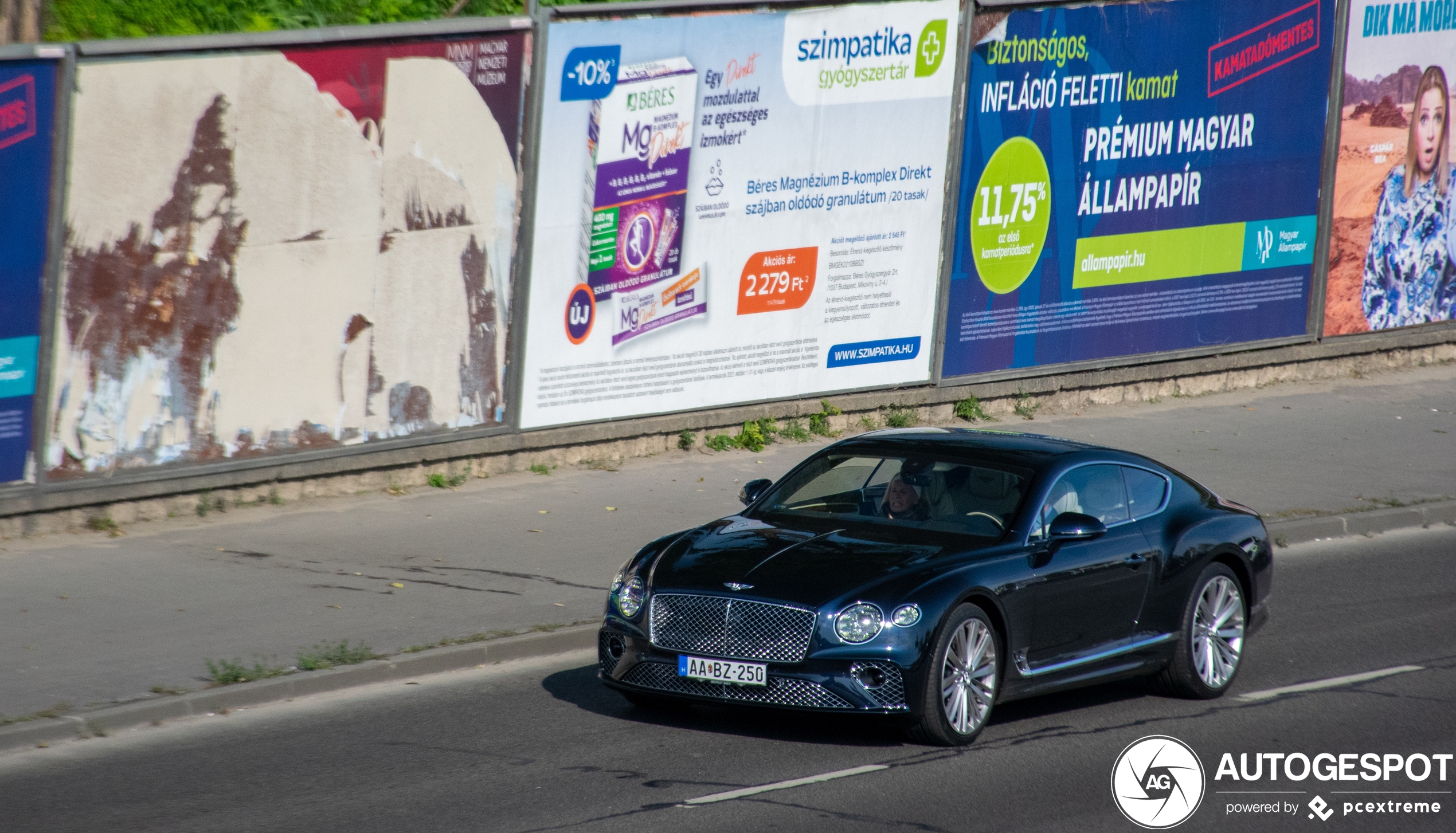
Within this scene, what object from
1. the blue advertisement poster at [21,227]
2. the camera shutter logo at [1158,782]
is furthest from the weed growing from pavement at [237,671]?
the camera shutter logo at [1158,782]

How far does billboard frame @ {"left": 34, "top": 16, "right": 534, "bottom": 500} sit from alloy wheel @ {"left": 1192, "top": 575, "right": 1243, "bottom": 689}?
6368 mm

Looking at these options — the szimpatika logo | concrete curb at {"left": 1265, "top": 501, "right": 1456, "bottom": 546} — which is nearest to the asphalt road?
concrete curb at {"left": 1265, "top": 501, "right": 1456, "bottom": 546}

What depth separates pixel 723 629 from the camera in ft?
26.8

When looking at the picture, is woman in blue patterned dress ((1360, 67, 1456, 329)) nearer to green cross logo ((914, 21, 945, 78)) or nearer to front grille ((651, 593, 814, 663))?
green cross logo ((914, 21, 945, 78))

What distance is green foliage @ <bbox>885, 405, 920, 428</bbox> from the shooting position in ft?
55.5

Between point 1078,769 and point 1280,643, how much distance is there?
3.19 m

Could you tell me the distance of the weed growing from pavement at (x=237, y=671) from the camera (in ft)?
28.8

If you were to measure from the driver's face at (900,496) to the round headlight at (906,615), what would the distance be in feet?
3.51

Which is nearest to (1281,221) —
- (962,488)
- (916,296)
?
(916,296)

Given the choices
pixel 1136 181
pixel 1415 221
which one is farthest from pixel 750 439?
pixel 1415 221

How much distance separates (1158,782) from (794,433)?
335 inches

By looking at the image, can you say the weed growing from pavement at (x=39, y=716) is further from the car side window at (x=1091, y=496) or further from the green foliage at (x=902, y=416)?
the green foliage at (x=902, y=416)

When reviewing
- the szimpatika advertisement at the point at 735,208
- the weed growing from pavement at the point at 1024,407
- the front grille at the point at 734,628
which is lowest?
the front grille at the point at 734,628

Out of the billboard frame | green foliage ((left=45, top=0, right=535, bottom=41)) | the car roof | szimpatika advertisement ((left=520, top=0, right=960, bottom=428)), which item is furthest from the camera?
szimpatika advertisement ((left=520, top=0, right=960, bottom=428))
